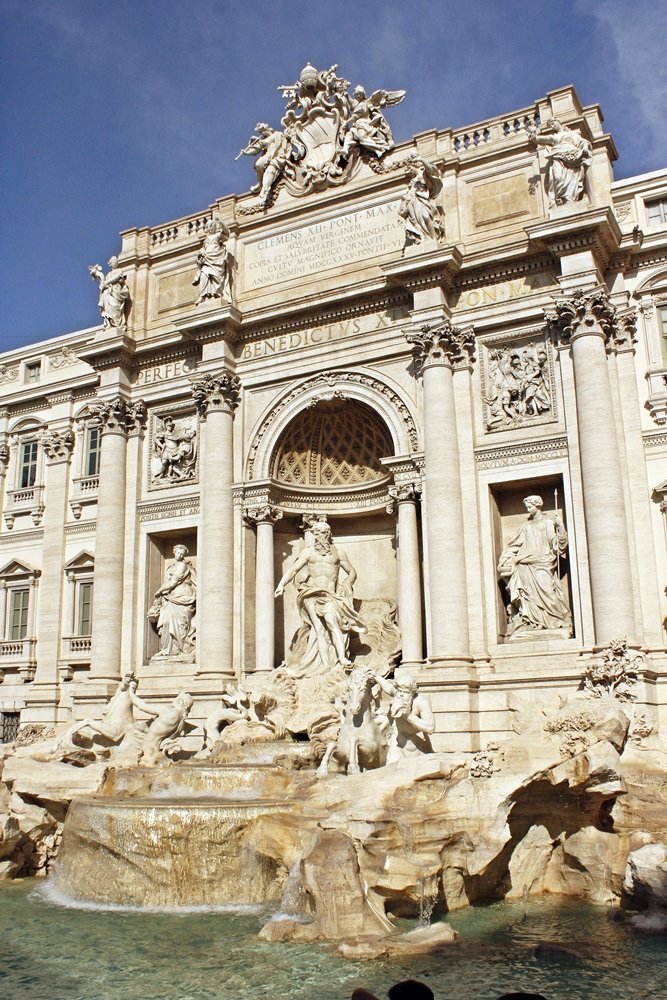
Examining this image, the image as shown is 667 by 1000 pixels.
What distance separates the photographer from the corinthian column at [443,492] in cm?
1867

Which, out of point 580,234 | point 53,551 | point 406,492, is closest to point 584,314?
point 580,234

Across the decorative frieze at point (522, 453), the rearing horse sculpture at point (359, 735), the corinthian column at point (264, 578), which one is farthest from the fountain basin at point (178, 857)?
the decorative frieze at point (522, 453)

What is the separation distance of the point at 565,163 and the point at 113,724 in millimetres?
14504

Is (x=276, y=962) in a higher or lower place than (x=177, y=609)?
lower

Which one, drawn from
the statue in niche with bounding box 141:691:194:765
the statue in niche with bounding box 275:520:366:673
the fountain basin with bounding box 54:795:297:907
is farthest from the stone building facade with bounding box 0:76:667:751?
the fountain basin with bounding box 54:795:297:907

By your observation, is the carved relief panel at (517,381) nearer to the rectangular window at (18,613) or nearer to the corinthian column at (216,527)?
the corinthian column at (216,527)

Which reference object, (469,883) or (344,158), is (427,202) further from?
(469,883)

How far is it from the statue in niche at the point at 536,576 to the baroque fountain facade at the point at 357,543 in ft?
0.19

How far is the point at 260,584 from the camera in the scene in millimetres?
21859

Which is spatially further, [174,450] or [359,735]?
[174,450]

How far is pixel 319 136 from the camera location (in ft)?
76.9

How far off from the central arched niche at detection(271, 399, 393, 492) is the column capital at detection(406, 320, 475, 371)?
2.33 metres

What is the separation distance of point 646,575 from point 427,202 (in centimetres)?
921

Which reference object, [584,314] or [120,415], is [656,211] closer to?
[584,314]
